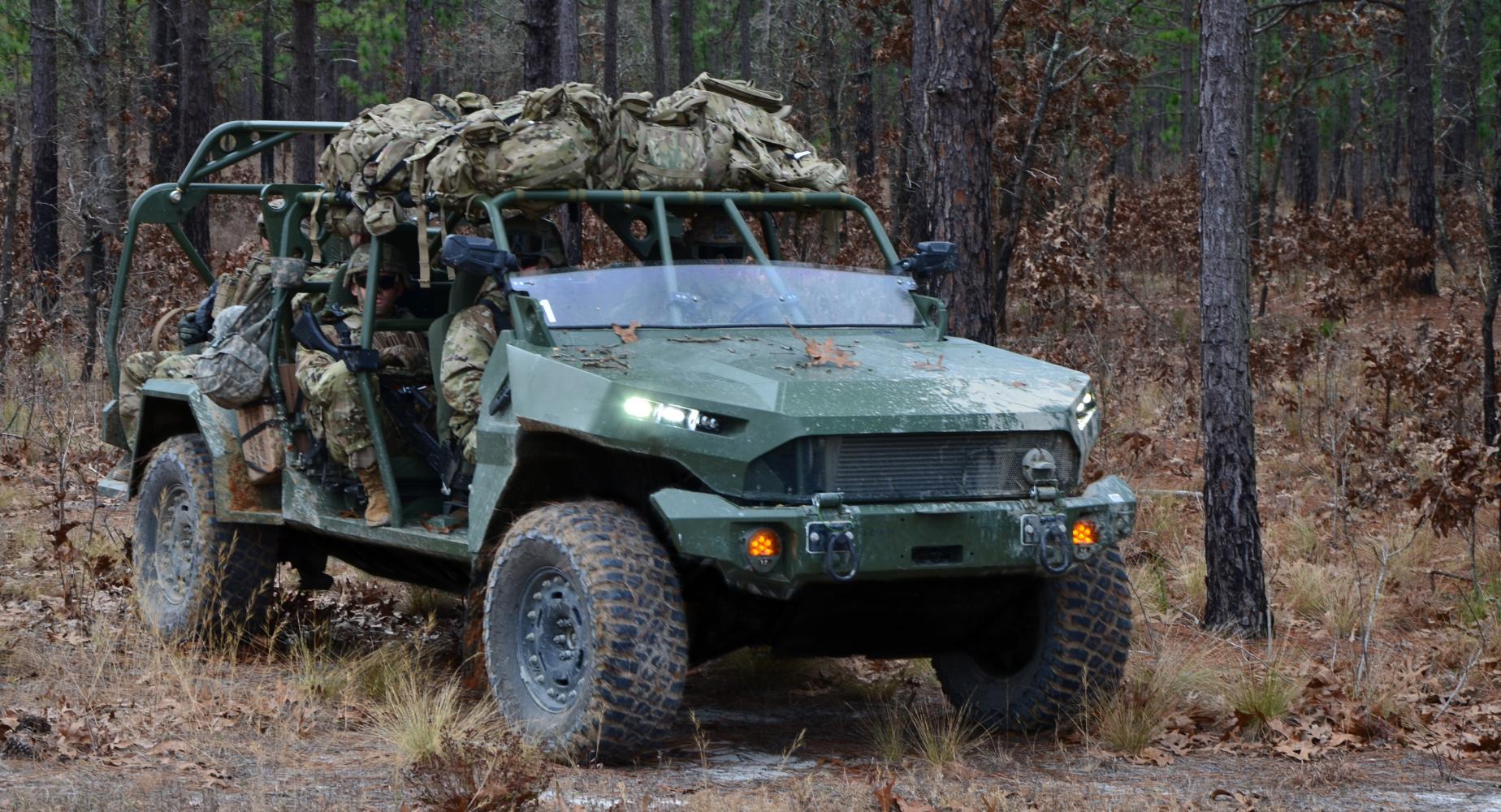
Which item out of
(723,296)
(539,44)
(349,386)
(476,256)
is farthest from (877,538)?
(539,44)

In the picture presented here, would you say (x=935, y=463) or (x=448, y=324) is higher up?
(x=448, y=324)

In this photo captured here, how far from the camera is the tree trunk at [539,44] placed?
1355 cm

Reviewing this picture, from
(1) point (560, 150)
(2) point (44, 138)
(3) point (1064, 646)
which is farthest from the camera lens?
(2) point (44, 138)

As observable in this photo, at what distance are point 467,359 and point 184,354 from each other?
282 centimetres

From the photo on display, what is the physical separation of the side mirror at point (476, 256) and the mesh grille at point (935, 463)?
1.50 metres

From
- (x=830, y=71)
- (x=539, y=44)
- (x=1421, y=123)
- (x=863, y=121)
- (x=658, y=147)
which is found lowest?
(x=658, y=147)

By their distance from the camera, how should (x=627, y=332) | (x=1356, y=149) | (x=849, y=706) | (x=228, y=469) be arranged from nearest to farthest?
(x=627, y=332) → (x=849, y=706) → (x=228, y=469) → (x=1356, y=149)

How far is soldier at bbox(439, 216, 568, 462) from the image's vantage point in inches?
255

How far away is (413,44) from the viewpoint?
24109mm

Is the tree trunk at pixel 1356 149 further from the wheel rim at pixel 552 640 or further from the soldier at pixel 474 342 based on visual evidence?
the wheel rim at pixel 552 640

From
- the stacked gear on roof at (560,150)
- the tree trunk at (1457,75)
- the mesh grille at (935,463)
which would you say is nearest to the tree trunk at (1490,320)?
the stacked gear on roof at (560,150)

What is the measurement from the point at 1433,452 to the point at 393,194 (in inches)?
252

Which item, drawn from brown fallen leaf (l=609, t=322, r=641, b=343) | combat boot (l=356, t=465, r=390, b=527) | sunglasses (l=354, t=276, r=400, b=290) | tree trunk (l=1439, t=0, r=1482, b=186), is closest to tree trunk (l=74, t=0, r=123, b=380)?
sunglasses (l=354, t=276, r=400, b=290)

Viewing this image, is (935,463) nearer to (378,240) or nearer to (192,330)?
(378,240)
